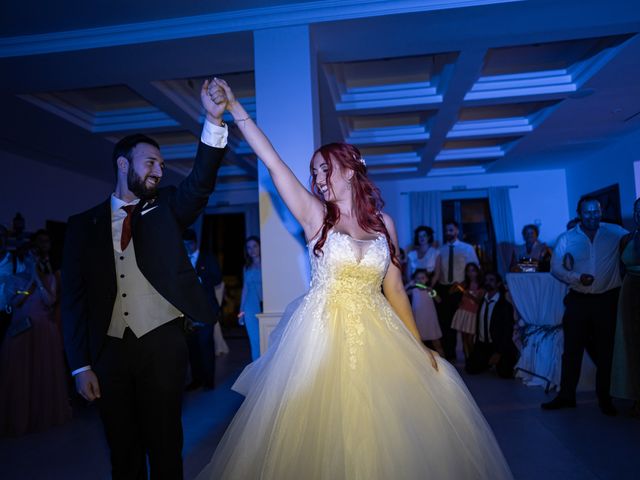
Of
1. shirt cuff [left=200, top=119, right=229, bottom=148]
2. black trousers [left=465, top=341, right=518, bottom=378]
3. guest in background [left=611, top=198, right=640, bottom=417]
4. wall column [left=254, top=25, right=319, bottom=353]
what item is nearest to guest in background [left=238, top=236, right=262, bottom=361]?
wall column [left=254, top=25, right=319, bottom=353]

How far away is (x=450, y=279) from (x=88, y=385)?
5986 mm

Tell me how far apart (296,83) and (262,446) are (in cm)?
305

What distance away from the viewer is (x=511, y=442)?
3.17 metres

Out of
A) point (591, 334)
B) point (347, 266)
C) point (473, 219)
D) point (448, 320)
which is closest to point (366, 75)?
point (448, 320)

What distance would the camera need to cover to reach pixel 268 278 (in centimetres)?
380

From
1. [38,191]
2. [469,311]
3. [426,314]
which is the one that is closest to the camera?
[469,311]

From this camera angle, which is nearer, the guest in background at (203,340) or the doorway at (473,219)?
the guest in background at (203,340)

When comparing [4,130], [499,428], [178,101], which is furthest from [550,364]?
[4,130]

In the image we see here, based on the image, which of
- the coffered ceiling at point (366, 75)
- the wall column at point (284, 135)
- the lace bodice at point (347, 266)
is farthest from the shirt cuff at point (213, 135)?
the coffered ceiling at point (366, 75)

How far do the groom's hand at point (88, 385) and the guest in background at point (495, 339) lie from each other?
4.52m

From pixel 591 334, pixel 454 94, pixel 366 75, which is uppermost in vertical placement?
pixel 366 75

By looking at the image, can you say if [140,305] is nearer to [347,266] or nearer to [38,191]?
[347,266]

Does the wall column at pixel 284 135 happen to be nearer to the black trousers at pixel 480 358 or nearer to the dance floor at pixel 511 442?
the dance floor at pixel 511 442

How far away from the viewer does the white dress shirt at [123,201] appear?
1634 millimetres
